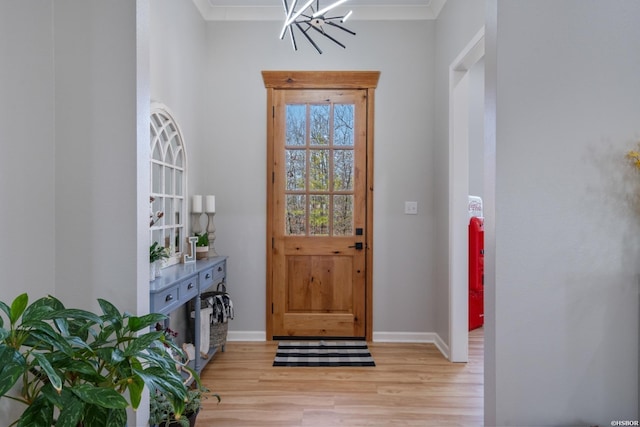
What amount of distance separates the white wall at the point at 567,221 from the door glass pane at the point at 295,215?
7.46ft

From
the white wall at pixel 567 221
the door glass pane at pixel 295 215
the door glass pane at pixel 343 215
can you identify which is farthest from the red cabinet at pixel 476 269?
the white wall at pixel 567 221

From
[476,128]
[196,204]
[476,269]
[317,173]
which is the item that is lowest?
[476,269]

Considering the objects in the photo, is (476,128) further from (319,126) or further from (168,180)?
(168,180)

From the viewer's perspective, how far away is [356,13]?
358 centimetres

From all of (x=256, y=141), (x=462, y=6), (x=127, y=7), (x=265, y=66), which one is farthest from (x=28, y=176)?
(x=462, y=6)

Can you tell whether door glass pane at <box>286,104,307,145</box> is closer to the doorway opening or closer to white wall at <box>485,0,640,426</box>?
the doorway opening

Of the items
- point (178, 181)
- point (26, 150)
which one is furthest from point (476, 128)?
point (26, 150)

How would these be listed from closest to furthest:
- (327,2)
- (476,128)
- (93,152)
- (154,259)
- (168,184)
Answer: (93,152) → (154,259) → (168,184) → (327,2) → (476,128)

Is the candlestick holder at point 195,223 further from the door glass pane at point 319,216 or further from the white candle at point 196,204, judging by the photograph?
the door glass pane at point 319,216

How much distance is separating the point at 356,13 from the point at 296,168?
1466mm

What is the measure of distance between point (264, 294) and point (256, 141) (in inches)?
54.4

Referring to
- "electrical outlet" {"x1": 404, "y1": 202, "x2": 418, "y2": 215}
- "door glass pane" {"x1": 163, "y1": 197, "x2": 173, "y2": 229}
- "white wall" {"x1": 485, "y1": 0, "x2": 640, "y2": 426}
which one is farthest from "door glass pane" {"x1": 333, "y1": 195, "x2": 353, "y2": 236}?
"white wall" {"x1": 485, "y1": 0, "x2": 640, "y2": 426}

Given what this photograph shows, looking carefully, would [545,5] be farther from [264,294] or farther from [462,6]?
[264,294]

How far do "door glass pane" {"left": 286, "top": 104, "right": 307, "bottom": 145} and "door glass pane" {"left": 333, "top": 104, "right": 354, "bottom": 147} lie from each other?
11.1 inches
